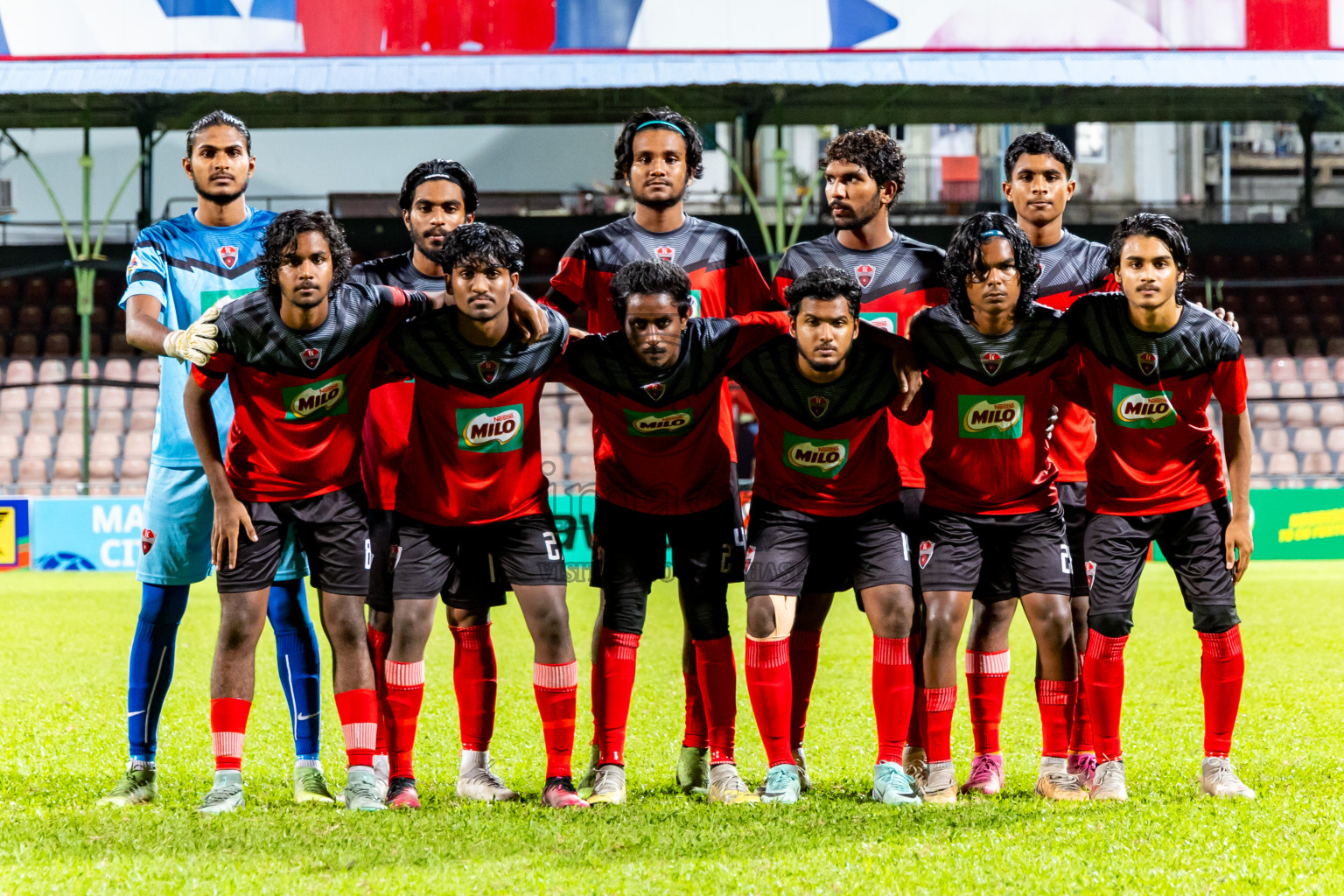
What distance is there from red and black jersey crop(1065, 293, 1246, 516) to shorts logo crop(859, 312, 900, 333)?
552mm

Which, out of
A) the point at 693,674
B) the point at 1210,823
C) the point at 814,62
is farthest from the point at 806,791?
the point at 814,62

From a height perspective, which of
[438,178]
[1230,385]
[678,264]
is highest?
[438,178]

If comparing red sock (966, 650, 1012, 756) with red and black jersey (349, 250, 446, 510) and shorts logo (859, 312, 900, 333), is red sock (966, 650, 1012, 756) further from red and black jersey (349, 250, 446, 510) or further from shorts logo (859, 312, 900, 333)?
red and black jersey (349, 250, 446, 510)

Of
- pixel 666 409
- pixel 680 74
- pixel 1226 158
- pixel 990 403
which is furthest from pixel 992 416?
pixel 1226 158

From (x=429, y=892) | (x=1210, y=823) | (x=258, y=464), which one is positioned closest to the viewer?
(x=429, y=892)

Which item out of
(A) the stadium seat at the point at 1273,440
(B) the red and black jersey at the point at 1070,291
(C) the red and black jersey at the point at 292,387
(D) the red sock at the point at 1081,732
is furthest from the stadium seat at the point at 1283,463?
(C) the red and black jersey at the point at 292,387

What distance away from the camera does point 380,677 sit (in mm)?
4359

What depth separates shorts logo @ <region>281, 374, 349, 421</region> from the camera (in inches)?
156

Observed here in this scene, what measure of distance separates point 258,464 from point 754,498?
154 cm

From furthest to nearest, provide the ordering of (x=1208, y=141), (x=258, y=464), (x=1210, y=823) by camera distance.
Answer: (x=1208, y=141) → (x=258, y=464) → (x=1210, y=823)

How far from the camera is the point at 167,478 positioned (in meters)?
4.21

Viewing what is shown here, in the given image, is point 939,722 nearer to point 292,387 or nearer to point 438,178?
point 292,387

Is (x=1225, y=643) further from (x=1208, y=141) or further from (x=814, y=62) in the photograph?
(x=1208, y=141)

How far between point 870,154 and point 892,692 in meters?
1.75
